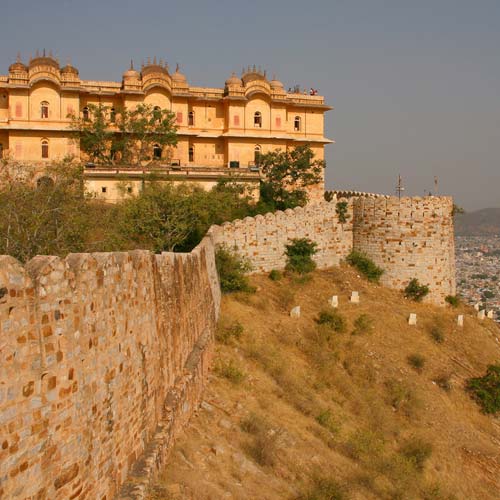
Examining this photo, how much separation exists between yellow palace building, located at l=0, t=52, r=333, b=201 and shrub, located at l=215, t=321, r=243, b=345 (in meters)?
16.0

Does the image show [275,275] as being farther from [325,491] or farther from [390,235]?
[325,491]

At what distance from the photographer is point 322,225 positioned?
2181 cm

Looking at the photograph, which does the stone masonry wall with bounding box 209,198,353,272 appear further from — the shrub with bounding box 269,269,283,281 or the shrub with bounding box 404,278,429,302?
the shrub with bounding box 404,278,429,302

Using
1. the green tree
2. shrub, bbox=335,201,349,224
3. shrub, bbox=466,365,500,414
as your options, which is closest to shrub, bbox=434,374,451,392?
shrub, bbox=466,365,500,414

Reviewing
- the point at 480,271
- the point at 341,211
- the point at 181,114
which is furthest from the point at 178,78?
the point at 480,271

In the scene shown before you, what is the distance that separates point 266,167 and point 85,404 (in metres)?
27.4

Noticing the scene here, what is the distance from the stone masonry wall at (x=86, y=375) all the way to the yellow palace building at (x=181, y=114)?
22.5m

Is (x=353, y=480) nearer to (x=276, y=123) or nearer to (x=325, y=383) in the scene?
(x=325, y=383)

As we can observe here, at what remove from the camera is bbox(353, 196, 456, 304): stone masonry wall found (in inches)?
838

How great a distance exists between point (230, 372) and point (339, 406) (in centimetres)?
297

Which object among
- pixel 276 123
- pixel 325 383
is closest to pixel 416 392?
pixel 325 383

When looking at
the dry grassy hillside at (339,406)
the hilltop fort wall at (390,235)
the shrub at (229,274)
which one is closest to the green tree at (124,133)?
the hilltop fort wall at (390,235)

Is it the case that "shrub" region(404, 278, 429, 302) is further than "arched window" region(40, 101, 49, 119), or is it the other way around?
"arched window" region(40, 101, 49, 119)

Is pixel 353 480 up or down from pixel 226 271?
down
